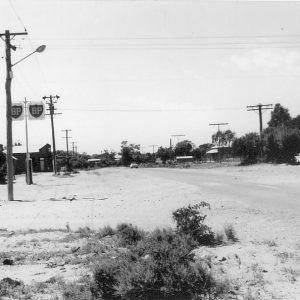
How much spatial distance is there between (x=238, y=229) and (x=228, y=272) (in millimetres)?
4598

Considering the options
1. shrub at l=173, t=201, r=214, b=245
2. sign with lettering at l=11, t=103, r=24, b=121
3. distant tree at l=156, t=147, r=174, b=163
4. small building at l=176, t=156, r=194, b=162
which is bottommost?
shrub at l=173, t=201, r=214, b=245

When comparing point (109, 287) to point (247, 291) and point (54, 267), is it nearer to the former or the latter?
point (247, 291)

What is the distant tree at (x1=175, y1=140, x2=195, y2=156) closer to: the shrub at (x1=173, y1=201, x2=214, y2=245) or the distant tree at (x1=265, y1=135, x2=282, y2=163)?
the distant tree at (x1=265, y1=135, x2=282, y2=163)

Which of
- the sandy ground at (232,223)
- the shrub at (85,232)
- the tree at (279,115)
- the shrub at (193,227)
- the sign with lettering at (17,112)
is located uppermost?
the tree at (279,115)

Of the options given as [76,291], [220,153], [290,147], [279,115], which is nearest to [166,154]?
[220,153]

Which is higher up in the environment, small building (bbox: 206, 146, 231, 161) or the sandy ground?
small building (bbox: 206, 146, 231, 161)

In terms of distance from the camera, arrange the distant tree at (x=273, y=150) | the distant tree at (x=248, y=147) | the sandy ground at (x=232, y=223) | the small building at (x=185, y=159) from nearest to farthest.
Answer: the sandy ground at (x=232, y=223), the distant tree at (x=273, y=150), the distant tree at (x=248, y=147), the small building at (x=185, y=159)

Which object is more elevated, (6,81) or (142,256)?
(6,81)

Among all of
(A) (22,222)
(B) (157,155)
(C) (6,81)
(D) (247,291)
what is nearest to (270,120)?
(B) (157,155)

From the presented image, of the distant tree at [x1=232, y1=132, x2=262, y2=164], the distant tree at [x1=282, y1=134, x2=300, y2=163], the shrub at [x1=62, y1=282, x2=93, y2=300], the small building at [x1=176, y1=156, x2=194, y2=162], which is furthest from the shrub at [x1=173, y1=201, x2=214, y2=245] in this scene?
the small building at [x1=176, y1=156, x2=194, y2=162]

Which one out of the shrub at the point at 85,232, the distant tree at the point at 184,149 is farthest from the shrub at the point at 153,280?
the distant tree at the point at 184,149

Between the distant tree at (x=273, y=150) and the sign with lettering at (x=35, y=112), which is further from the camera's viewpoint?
the distant tree at (x=273, y=150)

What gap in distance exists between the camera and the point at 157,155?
161875mm

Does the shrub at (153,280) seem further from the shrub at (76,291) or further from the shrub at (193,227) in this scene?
the shrub at (193,227)
